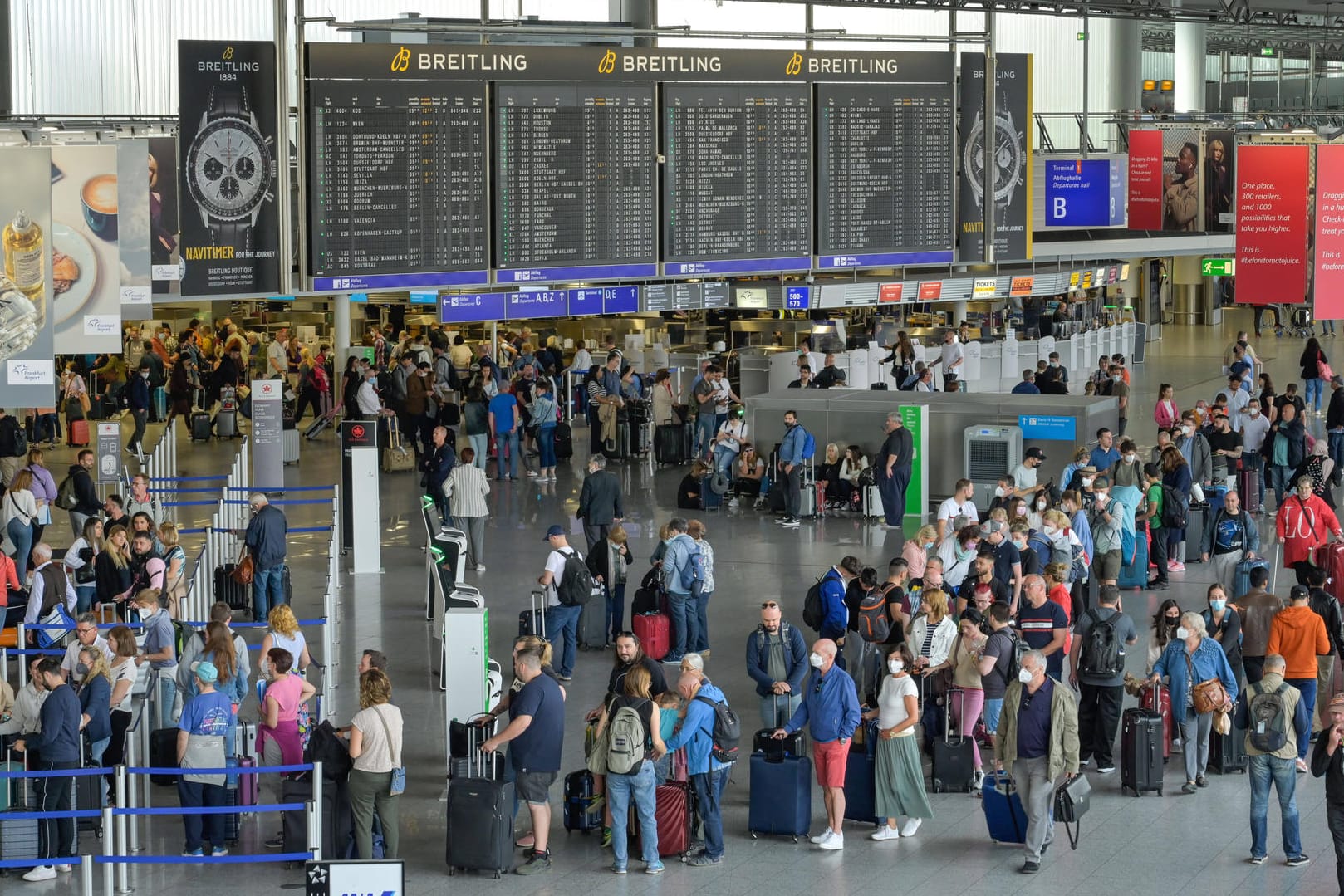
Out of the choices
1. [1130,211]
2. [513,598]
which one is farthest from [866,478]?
[1130,211]

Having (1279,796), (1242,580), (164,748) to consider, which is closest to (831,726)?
(1279,796)

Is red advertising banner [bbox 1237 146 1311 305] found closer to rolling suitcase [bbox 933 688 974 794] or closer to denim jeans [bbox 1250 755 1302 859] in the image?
rolling suitcase [bbox 933 688 974 794]

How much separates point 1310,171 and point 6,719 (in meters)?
14.9

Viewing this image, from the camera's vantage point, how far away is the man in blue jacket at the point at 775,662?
11953mm

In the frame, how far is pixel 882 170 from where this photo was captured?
2291 cm

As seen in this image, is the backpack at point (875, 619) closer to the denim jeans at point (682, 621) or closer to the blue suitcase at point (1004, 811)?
the denim jeans at point (682, 621)

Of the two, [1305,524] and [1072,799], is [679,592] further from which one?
[1305,524]

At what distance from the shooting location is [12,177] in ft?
50.0

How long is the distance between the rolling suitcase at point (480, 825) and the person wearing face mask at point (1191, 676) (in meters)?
4.23

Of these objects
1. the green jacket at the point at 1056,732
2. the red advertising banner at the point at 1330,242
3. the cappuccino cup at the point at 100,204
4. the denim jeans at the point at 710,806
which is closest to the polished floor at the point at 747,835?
the denim jeans at the point at 710,806

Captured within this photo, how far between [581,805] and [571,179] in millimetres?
11540

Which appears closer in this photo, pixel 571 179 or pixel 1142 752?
pixel 1142 752

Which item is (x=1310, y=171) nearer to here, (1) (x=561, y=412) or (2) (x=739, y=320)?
(1) (x=561, y=412)

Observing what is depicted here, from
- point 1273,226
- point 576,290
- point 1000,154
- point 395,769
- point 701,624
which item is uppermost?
point 1000,154
